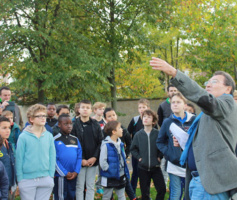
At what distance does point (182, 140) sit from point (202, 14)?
1198cm

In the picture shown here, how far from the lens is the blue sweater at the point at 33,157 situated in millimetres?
4340

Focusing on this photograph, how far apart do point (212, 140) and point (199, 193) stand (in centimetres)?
57

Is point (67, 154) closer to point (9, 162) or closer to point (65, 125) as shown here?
point (65, 125)

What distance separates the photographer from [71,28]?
10023mm

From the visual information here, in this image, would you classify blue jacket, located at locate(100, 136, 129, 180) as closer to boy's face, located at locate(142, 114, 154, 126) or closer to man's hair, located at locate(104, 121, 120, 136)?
man's hair, located at locate(104, 121, 120, 136)

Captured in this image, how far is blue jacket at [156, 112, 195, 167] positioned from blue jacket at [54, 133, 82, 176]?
1449 millimetres

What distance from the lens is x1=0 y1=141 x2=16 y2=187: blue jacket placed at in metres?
4.27

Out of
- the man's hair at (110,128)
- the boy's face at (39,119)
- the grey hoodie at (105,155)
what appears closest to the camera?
the boy's face at (39,119)

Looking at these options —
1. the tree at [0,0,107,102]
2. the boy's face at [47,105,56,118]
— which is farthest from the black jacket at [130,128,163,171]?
the tree at [0,0,107,102]

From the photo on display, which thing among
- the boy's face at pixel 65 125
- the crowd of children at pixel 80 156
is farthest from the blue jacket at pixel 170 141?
the boy's face at pixel 65 125

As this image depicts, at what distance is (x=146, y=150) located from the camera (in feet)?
17.2

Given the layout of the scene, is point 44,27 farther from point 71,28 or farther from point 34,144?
point 34,144

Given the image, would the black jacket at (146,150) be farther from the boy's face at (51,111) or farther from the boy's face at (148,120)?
the boy's face at (51,111)

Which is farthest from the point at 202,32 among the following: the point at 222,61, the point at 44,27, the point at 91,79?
the point at 44,27
